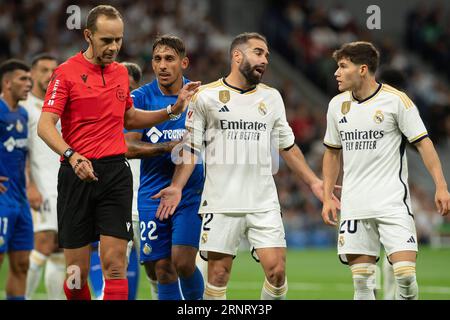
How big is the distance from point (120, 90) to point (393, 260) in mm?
2768

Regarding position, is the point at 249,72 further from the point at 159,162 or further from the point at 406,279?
the point at 406,279

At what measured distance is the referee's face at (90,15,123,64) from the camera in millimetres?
7559

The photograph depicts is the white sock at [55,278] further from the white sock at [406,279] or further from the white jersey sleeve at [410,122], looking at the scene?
the white jersey sleeve at [410,122]

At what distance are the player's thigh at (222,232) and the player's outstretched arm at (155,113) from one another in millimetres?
961

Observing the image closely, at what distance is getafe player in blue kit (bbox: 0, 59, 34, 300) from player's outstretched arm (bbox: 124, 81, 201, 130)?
2.31 meters

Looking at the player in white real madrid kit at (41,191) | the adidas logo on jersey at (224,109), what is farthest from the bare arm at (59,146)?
the player in white real madrid kit at (41,191)

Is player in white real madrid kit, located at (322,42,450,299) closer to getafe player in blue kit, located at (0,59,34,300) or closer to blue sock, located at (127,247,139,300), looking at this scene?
blue sock, located at (127,247,139,300)

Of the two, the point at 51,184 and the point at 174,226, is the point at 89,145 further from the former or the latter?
the point at 51,184

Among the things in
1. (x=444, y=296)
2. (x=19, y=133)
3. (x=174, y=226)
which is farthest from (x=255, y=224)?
(x=444, y=296)

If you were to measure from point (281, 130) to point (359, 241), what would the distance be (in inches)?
47.5

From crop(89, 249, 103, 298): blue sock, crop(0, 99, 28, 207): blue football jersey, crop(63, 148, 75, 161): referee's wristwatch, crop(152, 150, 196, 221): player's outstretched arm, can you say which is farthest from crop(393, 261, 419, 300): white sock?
crop(0, 99, 28, 207): blue football jersey

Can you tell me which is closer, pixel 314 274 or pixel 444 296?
pixel 444 296

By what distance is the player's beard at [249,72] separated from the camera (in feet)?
26.3

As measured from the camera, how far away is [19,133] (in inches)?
396
